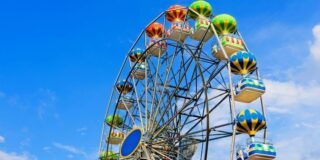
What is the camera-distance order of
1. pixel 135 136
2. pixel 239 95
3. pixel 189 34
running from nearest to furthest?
pixel 239 95 < pixel 135 136 < pixel 189 34

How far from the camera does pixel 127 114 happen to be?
2438cm

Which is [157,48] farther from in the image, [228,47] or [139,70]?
[228,47]

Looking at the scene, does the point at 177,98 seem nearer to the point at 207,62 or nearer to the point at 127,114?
the point at 207,62

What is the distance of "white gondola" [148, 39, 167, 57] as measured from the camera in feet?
71.9

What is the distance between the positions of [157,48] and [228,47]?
571cm

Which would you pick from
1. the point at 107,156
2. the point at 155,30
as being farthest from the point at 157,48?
the point at 107,156

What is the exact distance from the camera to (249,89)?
1533 cm

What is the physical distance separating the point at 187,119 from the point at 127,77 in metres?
5.43

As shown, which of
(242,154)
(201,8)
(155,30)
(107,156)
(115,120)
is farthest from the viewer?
(115,120)

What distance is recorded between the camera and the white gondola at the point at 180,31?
21344 mm

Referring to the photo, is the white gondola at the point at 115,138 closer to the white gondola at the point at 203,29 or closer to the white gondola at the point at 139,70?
the white gondola at the point at 139,70

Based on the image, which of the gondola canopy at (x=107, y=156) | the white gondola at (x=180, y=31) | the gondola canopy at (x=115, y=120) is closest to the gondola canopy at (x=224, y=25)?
the white gondola at (x=180, y=31)

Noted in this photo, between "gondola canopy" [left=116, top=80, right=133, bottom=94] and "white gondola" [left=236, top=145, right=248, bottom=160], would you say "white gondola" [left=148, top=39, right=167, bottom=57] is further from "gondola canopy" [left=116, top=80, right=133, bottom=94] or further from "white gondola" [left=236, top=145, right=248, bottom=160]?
"white gondola" [left=236, top=145, right=248, bottom=160]

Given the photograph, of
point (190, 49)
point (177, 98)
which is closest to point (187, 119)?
point (177, 98)
